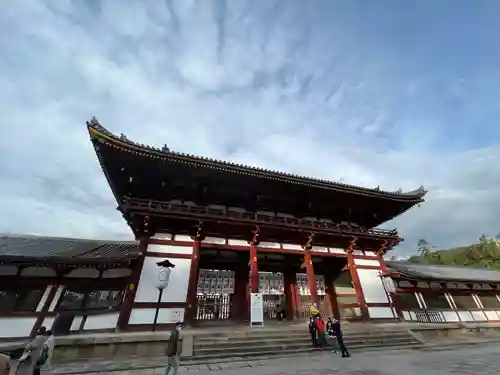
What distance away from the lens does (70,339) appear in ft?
27.6

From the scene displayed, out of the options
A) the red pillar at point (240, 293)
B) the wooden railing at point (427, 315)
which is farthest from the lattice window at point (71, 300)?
the wooden railing at point (427, 315)

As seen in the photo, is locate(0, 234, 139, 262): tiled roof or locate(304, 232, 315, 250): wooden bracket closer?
locate(0, 234, 139, 262): tiled roof

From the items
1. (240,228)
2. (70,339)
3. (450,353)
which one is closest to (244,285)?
(240,228)

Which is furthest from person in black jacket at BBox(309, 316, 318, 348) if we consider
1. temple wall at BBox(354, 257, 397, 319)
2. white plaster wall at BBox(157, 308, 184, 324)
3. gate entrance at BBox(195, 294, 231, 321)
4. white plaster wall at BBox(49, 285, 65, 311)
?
white plaster wall at BBox(49, 285, 65, 311)

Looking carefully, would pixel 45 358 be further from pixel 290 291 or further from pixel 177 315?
pixel 290 291

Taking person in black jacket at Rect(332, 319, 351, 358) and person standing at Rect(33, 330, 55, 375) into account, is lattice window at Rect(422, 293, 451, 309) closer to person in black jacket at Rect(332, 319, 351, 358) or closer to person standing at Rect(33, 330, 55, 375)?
person in black jacket at Rect(332, 319, 351, 358)

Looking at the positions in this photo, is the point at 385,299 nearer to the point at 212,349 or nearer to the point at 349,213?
the point at 349,213

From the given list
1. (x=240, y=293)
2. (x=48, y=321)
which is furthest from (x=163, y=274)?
(x=240, y=293)

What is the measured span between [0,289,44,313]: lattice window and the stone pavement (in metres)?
4.95

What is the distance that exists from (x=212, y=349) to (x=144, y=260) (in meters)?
5.21

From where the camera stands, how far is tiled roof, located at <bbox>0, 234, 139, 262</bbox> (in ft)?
36.4

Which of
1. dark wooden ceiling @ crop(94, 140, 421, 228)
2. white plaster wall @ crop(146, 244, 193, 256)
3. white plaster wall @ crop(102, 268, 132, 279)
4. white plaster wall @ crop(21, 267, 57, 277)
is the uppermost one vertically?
dark wooden ceiling @ crop(94, 140, 421, 228)

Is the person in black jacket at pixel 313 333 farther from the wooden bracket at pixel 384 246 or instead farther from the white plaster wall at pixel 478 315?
the white plaster wall at pixel 478 315

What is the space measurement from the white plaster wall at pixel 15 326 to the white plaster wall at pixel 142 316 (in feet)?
12.0
